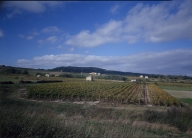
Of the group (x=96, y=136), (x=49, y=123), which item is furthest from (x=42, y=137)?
(x=96, y=136)

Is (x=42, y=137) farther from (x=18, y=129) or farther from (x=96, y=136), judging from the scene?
(x=96, y=136)

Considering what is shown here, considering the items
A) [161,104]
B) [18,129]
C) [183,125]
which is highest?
[18,129]

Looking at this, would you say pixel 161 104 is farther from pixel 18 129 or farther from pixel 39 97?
pixel 18 129

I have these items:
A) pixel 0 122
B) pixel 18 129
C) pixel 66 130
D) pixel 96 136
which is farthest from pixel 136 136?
pixel 0 122

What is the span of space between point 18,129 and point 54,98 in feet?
72.9

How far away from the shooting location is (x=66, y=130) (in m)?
4.20

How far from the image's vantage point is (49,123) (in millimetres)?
4312

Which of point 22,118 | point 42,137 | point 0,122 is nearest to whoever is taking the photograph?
point 0,122

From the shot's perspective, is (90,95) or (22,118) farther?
(90,95)

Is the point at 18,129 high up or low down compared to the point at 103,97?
up

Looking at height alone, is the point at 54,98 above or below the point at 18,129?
below

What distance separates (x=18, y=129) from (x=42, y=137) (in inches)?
25.4

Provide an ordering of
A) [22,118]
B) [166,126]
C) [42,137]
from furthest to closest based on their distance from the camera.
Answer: [166,126], [22,118], [42,137]

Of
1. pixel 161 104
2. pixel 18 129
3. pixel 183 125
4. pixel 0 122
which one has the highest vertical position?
pixel 0 122
